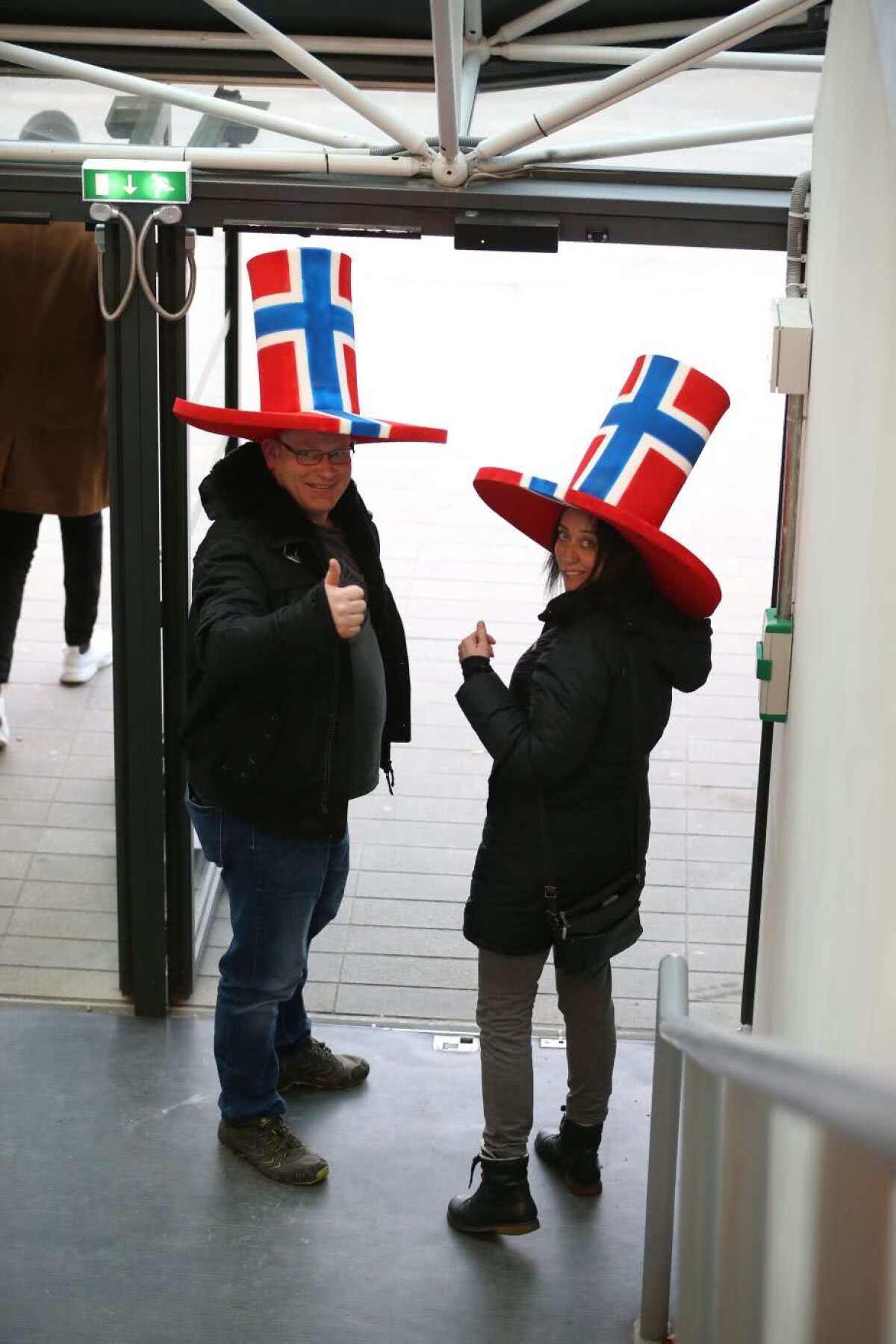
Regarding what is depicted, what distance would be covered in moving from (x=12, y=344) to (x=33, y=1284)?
2879mm

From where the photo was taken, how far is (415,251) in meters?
12.0

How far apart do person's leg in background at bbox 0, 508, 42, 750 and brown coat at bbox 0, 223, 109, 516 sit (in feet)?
0.55

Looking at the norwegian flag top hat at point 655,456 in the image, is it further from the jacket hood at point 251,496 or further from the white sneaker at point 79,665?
the white sneaker at point 79,665

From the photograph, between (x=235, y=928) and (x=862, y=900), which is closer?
(x=862, y=900)

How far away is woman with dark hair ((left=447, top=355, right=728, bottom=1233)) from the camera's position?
3145mm

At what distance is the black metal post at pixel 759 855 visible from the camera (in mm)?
3738

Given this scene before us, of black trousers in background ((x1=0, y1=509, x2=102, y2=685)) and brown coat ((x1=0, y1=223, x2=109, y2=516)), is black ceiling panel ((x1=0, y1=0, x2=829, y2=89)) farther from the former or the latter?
black trousers in background ((x1=0, y1=509, x2=102, y2=685))

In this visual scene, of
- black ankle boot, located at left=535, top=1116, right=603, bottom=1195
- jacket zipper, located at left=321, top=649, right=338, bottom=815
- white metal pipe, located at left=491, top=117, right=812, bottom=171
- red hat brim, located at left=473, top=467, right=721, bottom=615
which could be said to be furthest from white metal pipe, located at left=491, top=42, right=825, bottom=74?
black ankle boot, located at left=535, top=1116, right=603, bottom=1195

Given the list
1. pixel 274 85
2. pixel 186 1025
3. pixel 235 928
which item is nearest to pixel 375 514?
pixel 274 85

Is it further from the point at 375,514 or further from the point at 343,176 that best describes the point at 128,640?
the point at 375,514

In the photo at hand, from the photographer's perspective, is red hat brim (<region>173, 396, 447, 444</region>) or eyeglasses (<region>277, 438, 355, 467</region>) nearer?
red hat brim (<region>173, 396, 447, 444</region>)

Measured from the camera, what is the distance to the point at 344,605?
9.88 ft

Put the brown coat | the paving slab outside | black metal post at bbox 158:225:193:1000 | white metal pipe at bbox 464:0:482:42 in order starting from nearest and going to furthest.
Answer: black metal post at bbox 158:225:193:1000 → white metal pipe at bbox 464:0:482:42 → the paving slab outside → the brown coat

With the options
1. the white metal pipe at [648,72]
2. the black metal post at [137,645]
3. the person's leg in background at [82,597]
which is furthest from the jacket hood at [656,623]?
the person's leg in background at [82,597]
